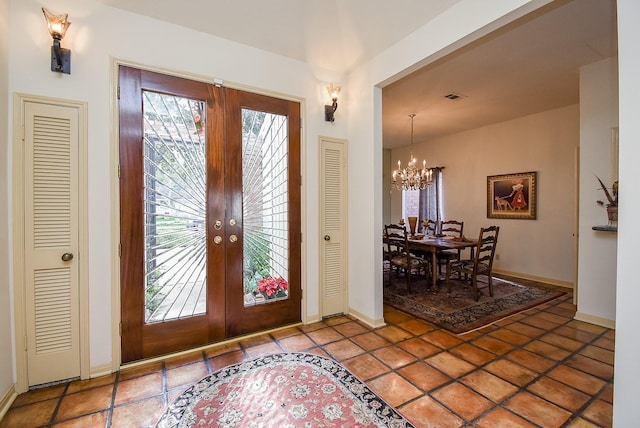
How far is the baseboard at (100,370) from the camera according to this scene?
6.69ft

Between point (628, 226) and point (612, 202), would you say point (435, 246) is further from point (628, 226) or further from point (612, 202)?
point (628, 226)

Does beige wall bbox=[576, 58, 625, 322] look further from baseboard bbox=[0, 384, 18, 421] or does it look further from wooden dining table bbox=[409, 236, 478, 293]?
baseboard bbox=[0, 384, 18, 421]

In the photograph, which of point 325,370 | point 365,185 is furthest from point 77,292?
point 365,185

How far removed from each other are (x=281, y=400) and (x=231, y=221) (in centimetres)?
145

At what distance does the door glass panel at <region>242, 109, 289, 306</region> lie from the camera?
2.63 metres

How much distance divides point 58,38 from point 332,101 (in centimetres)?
216

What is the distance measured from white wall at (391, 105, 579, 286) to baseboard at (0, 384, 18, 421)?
6.21 m

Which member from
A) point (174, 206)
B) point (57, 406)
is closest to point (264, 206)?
point (174, 206)

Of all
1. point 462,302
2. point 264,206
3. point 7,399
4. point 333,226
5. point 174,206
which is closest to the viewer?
point 7,399

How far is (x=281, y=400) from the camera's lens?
1.78 meters

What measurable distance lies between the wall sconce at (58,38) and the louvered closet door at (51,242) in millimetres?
266

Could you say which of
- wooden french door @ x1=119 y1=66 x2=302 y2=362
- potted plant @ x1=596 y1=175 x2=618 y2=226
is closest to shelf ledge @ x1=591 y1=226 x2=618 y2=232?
potted plant @ x1=596 y1=175 x2=618 y2=226

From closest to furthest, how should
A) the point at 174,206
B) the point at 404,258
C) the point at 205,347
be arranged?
the point at 174,206
the point at 205,347
the point at 404,258

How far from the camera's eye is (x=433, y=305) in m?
3.47
